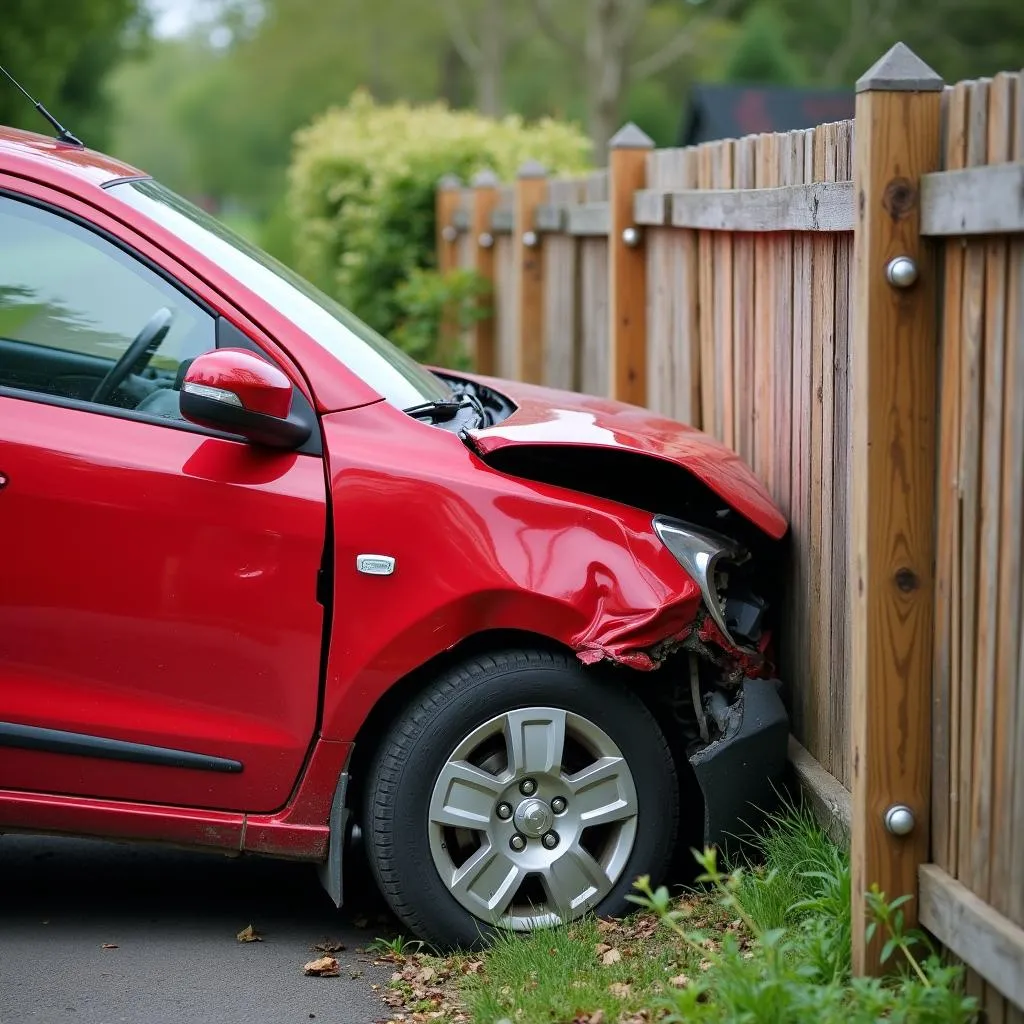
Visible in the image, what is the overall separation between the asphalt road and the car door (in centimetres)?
44

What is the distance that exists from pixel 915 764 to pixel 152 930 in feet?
6.86

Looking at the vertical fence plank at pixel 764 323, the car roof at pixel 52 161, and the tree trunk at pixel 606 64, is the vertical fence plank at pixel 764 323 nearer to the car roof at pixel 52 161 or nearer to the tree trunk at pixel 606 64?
the car roof at pixel 52 161

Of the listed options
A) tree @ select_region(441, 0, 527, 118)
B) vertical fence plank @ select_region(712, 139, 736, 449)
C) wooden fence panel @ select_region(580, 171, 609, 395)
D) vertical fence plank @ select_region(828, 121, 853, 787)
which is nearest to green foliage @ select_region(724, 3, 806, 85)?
tree @ select_region(441, 0, 527, 118)

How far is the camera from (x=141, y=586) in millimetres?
3605

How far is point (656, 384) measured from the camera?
6.19 m

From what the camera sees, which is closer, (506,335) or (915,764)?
(915,764)

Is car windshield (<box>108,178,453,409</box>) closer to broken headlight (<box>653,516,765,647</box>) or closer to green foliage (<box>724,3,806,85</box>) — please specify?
broken headlight (<box>653,516,765,647</box>)

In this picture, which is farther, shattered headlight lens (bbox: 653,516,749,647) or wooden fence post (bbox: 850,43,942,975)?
shattered headlight lens (bbox: 653,516,749,647)

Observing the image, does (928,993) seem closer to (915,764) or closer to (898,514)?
(915,764)

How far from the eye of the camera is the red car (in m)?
3.60

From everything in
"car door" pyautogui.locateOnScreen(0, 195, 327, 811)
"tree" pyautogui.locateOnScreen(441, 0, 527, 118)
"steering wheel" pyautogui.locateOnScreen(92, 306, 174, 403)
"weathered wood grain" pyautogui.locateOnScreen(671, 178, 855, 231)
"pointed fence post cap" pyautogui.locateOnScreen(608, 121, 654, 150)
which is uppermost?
"tree" pyautogui.locateOnScreen(441, 0, 527, 118)

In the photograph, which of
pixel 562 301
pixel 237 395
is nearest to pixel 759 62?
pixel 562 301

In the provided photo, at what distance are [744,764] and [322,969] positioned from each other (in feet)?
3.90

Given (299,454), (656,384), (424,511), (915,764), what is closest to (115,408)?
(299,454)
